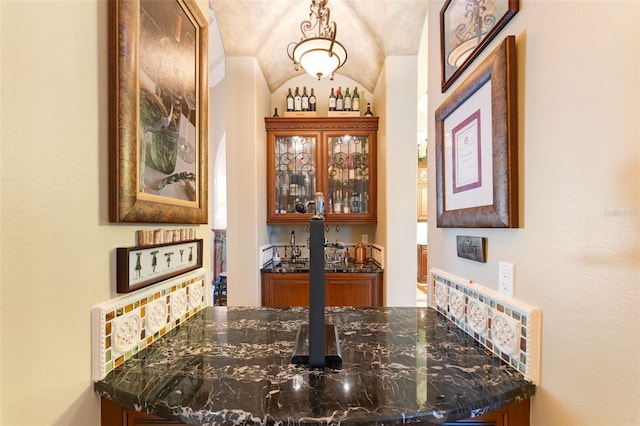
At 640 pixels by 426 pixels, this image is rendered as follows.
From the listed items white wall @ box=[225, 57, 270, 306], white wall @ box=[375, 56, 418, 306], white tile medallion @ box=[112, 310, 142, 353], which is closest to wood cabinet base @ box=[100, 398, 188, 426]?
white tile medallion @ box=[112, 310, 142, 353]

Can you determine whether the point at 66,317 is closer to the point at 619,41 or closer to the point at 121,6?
the point at 121,6

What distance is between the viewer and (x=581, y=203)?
2.11 ft

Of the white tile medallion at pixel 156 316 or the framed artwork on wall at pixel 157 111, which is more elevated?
the framed artwork on wall at pixel 157 111

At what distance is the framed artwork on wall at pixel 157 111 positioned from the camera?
0.86m

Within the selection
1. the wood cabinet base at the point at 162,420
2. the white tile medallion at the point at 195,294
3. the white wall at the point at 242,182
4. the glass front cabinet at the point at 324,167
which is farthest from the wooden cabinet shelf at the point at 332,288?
the wood cabinet base at the point at 162,420

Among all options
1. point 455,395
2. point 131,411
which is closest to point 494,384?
point 455,395

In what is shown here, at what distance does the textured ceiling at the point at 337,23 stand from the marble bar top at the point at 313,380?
2.58 metres

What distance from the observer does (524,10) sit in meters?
0.83

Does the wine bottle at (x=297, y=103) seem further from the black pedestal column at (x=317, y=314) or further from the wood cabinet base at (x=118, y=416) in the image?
the wood cabinet base at (x=118, y=416)

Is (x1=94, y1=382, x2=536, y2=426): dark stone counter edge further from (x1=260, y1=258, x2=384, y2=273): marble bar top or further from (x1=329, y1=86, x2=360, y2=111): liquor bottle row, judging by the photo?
(x1=329, y1=86, x2=360, y2=111): liquor bottle row

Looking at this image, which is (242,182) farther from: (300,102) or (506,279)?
(506,279)

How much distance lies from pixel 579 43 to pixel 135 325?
146 cm

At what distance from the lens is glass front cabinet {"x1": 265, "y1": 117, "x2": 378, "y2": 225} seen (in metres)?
3.19

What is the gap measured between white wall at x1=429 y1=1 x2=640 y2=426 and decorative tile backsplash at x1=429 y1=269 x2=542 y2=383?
3 centimetres
